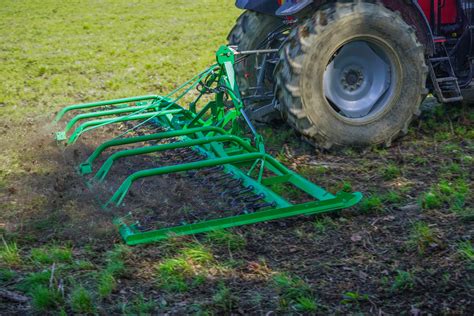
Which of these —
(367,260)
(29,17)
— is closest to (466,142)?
(367,260)

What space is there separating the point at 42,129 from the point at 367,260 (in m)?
4.12

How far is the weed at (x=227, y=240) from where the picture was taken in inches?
164

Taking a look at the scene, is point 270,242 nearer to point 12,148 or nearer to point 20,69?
point 12,148

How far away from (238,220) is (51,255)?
3.75 feet

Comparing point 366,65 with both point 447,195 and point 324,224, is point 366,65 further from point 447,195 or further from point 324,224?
point 324,224

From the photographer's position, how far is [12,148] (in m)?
6.46

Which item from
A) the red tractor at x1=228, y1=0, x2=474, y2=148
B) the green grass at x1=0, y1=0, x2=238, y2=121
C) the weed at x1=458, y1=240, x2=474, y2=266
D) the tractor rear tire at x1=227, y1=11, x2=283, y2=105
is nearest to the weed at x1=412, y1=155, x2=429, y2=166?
the red tractor at x1=228, y1=0, x2=474, y2=148

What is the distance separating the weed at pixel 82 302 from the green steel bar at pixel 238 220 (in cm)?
60

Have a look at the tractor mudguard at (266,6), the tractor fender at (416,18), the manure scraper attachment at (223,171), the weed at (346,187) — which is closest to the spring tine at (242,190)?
the manure scraper attachment at (223,171)

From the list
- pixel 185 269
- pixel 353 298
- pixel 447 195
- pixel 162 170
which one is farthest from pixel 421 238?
pixel 162 170

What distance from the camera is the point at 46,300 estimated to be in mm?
3531

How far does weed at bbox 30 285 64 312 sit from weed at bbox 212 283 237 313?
794 millimetres

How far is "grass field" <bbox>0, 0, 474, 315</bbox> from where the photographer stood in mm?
3488

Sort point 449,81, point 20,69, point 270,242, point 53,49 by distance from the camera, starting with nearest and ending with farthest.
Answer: point 270,242, point 449,81, point 20,69, point 53,49
